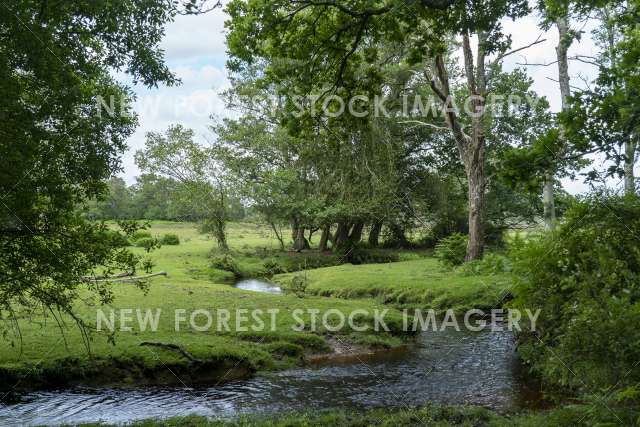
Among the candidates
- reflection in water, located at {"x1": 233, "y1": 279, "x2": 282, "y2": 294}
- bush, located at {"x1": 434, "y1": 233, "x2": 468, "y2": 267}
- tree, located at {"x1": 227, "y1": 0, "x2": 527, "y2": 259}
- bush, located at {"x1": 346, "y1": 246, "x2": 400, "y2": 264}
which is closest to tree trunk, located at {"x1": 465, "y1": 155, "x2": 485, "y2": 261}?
bush, located at {"x1": 434, "y1": 233, "x2": 468, "y2": 267}

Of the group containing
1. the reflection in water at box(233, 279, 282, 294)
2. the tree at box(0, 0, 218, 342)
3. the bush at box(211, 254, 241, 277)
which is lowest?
the reflection in water at box(233, 279, 282, 294)

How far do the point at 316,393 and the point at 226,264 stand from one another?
2525 centimetres

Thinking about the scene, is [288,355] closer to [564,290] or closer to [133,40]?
[564,290]

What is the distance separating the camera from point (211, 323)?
16.9 m

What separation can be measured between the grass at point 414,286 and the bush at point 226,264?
19.1ft

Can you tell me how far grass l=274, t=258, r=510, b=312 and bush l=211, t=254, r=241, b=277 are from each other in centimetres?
583

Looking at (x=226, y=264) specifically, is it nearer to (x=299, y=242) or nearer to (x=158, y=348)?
(x=299, y=242)

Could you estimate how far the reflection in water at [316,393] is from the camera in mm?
10594

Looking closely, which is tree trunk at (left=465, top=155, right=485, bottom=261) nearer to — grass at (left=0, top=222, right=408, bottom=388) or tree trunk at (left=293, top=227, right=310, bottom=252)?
grass at (left=0, top=222, right=408, bottom=388)

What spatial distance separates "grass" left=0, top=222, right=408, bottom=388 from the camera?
12.4 meters

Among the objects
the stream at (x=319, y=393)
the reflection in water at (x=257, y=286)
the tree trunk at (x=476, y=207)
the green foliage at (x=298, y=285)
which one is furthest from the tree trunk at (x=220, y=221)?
the stream at (x=319, y=393)

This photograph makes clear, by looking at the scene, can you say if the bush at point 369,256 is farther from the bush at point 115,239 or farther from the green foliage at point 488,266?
the bush at point 115,239

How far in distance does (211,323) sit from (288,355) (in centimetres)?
323

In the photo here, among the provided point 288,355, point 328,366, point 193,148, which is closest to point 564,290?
point 328,366
